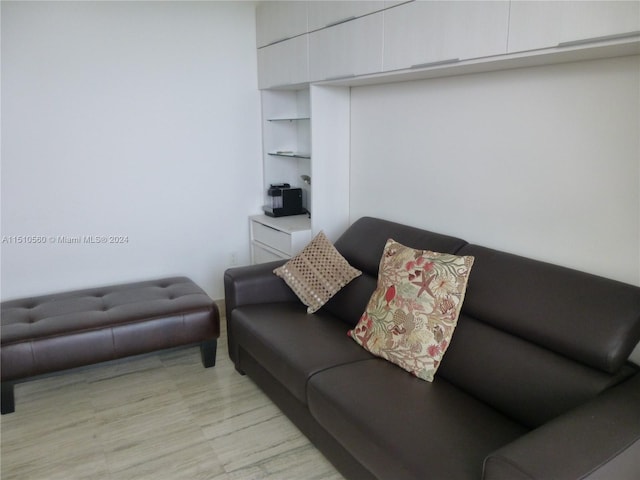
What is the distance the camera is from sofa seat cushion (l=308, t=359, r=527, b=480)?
1.57 m

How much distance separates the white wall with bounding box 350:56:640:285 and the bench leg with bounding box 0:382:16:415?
7.59 feet

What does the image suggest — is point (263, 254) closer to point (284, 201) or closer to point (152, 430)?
point (284, 201)

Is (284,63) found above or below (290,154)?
above

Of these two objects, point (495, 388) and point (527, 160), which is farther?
point (527, 160)

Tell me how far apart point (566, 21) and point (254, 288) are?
199 cm

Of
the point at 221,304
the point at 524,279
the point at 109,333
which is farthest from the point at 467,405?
the point at 221,304

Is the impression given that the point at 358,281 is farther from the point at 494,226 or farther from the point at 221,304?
the point at 221,304

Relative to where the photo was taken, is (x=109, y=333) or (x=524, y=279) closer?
(x=524, y=279)

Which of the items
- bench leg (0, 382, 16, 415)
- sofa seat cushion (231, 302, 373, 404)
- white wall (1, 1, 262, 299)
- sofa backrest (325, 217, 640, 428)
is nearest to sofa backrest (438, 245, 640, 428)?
sofa backrest (325, 217, 640, 428)

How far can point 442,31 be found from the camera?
2207mm

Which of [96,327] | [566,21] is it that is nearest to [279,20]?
[566,21]

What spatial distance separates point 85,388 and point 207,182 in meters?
1.67

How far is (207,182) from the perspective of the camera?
380cm

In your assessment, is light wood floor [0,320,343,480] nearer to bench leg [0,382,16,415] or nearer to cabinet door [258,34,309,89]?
bench leg [0,382,16,415]
